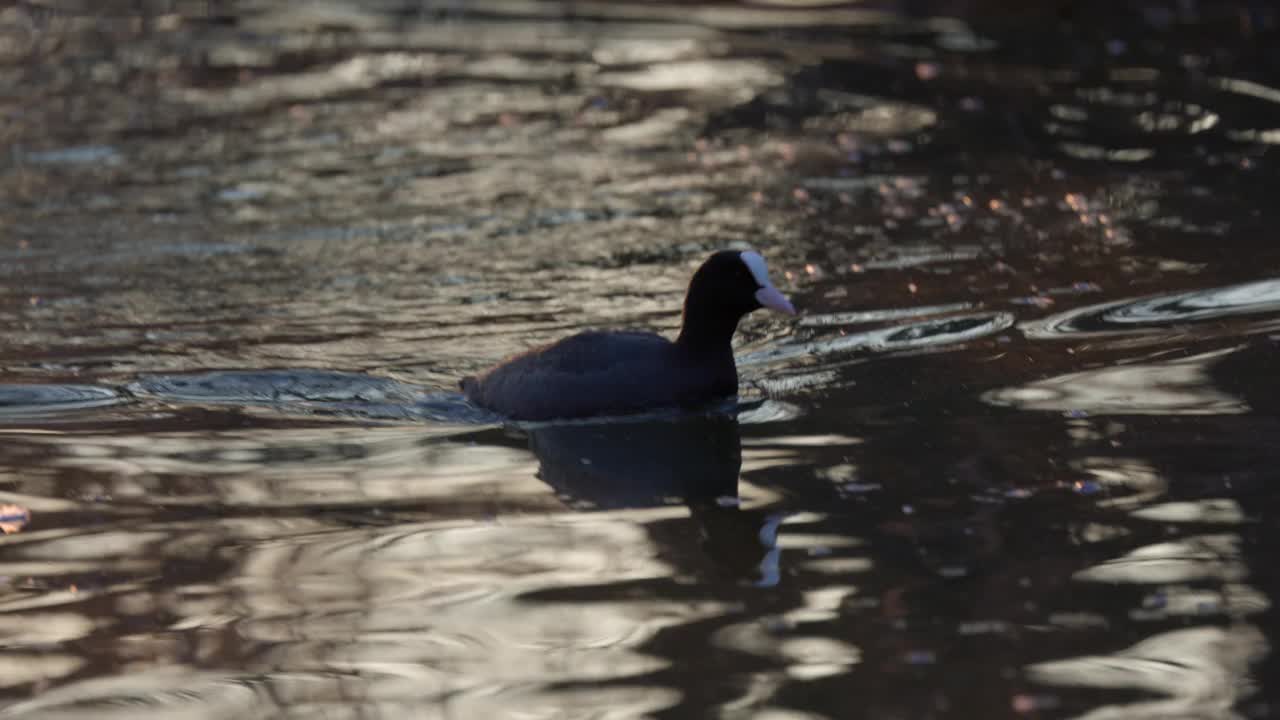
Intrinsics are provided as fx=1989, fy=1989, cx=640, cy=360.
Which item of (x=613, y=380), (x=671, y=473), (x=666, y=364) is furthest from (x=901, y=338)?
(x=671, y=473)

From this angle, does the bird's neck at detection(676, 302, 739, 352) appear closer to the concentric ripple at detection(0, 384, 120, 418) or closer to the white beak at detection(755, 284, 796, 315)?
the white beak at detection(755, 284, 796, 315)

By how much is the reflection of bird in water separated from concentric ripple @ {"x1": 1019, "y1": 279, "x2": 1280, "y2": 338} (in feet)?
7.10

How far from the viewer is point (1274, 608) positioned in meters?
5.62

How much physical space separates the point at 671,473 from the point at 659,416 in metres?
0.93

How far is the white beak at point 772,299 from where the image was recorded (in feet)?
27.2

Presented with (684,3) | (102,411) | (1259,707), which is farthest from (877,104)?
(1259,707)

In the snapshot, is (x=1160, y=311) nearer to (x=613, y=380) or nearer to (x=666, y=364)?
(x=666, y=364)

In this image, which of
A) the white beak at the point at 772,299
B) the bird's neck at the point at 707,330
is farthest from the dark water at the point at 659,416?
the white beak at the point at 772,299

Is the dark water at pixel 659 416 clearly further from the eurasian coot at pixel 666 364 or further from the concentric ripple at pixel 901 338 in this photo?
the eurasian coot at pixel 666 364

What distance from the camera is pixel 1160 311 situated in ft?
32.5

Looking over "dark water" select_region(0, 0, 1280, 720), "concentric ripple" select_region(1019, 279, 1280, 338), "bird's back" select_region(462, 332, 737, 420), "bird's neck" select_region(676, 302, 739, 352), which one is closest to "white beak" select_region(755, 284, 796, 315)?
"bird's neck" select_region(676, 302, 739, 352)

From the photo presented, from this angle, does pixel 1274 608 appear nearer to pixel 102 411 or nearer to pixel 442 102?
pixel 102 411

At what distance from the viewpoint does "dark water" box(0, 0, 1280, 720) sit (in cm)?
551

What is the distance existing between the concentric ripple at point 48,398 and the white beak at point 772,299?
9.97 feet
